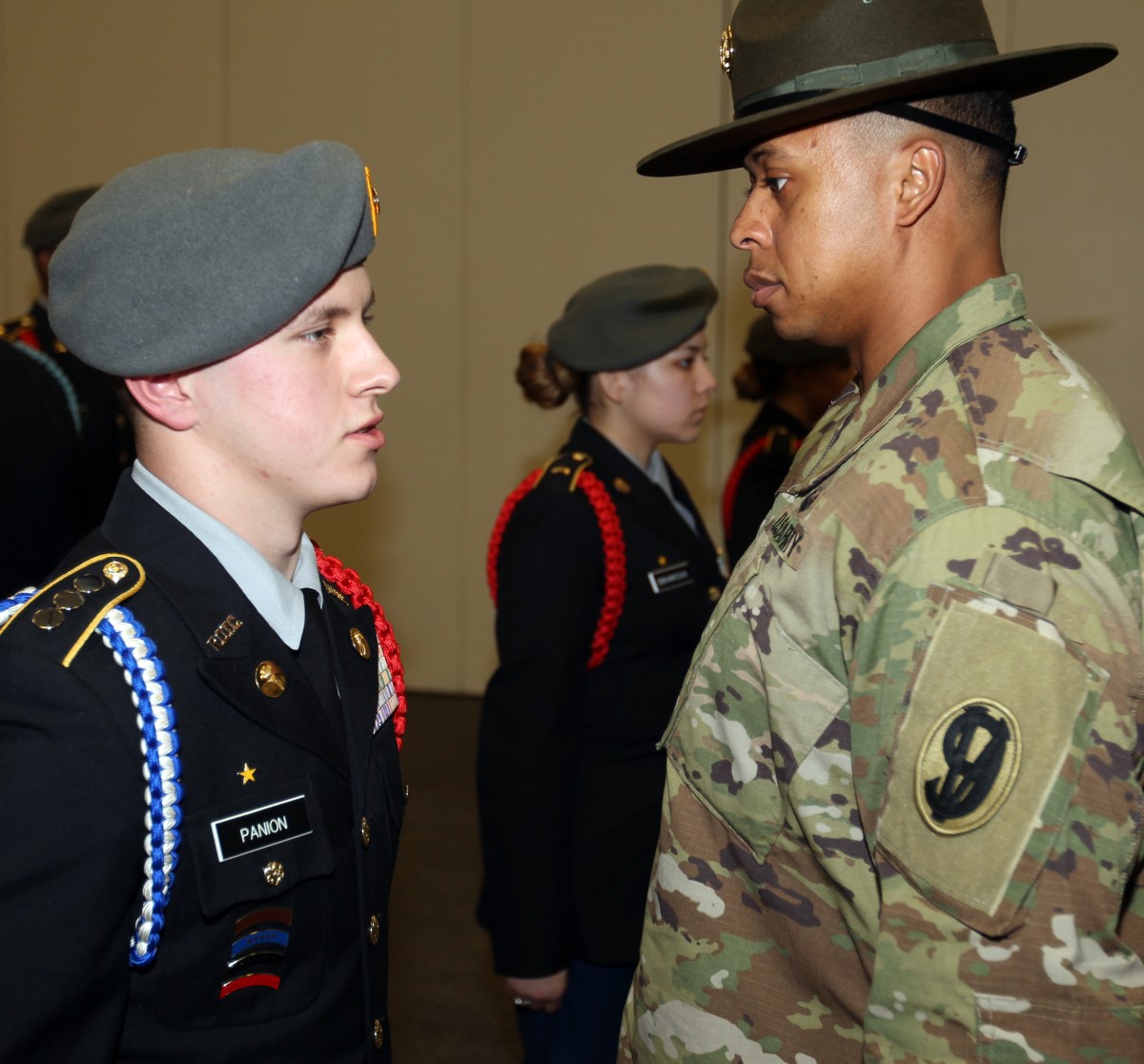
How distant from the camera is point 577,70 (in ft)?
16.4

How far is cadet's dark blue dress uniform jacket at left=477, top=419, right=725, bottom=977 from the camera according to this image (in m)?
1.89

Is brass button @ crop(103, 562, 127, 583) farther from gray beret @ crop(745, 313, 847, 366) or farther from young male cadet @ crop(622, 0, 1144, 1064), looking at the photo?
gray beret @ crop(745, 313, 847, 366)

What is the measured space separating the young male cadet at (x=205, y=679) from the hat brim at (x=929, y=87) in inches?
15.7

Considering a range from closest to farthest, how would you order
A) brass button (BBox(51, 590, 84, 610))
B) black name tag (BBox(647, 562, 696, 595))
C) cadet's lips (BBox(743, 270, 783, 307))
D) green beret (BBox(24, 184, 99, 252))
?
brass button (BBox(51, 590, 84, 610))
cadet's lips (BBox(743, 270, 783, 307))
black name tag (BBox(647, 562, 696, 595))
green beret (BBox(24, 184, 99, 252))

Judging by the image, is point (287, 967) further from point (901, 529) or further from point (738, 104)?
point (738, 104)

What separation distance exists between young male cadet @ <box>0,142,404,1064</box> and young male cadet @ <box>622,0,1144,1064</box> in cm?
38

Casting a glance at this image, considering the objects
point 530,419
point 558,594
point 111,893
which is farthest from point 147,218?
point 530,419

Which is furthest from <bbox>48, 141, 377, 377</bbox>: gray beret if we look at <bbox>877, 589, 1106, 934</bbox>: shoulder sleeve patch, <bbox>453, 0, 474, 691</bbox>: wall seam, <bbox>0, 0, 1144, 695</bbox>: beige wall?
<bbox>453, 0, 474, 691</bbox>: wall seam

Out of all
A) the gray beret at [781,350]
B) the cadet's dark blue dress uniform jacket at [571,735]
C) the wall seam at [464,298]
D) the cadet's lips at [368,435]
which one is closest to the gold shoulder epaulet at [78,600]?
the cadet's lips at [368,435]

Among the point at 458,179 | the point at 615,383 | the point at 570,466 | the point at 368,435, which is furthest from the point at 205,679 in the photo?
the point at 458,179

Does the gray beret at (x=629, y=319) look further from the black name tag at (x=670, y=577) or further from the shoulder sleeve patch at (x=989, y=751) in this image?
the shoulder sleeve patch at (x=989, y=751)

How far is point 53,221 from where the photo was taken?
311 cm

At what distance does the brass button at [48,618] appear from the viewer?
0.95m

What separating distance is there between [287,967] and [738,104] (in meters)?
1.00
